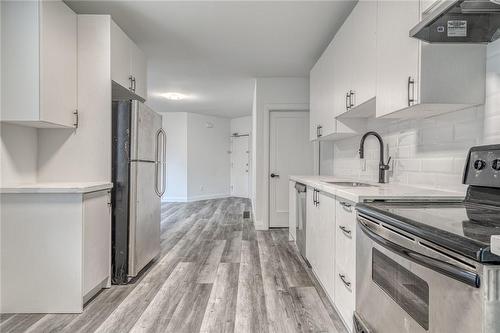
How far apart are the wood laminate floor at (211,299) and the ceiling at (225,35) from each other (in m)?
2.38

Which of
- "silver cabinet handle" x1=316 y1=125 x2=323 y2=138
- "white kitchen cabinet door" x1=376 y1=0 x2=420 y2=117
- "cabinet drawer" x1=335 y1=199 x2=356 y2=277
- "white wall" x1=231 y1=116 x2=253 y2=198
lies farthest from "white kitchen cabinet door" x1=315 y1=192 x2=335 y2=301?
"white wall" x1=231 y1=116 x2=253 y2=198

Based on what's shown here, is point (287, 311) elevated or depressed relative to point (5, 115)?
depressed

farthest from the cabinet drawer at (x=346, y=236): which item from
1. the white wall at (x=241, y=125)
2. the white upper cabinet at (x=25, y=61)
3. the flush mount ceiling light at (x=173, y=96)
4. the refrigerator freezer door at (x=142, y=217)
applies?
the white wall at (x=241, y=125)

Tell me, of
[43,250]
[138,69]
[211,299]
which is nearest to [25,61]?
[138,69]

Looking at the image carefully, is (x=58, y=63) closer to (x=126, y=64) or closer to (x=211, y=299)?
(x=126, y=64)

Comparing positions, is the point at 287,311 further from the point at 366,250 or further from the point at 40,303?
the point at 40,303

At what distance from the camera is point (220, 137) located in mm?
8305

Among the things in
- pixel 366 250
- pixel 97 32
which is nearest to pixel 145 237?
pixel 97 32

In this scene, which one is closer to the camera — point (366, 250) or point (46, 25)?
Result: point (366, 250)

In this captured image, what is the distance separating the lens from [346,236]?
1648 millimetres

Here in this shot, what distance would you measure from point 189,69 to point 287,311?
133 inches

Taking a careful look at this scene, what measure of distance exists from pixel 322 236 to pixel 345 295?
21.8 inches

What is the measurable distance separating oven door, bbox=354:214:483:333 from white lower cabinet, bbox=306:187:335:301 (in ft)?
1.91

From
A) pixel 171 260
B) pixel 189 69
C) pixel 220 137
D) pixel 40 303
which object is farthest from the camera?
pixel 220 137
